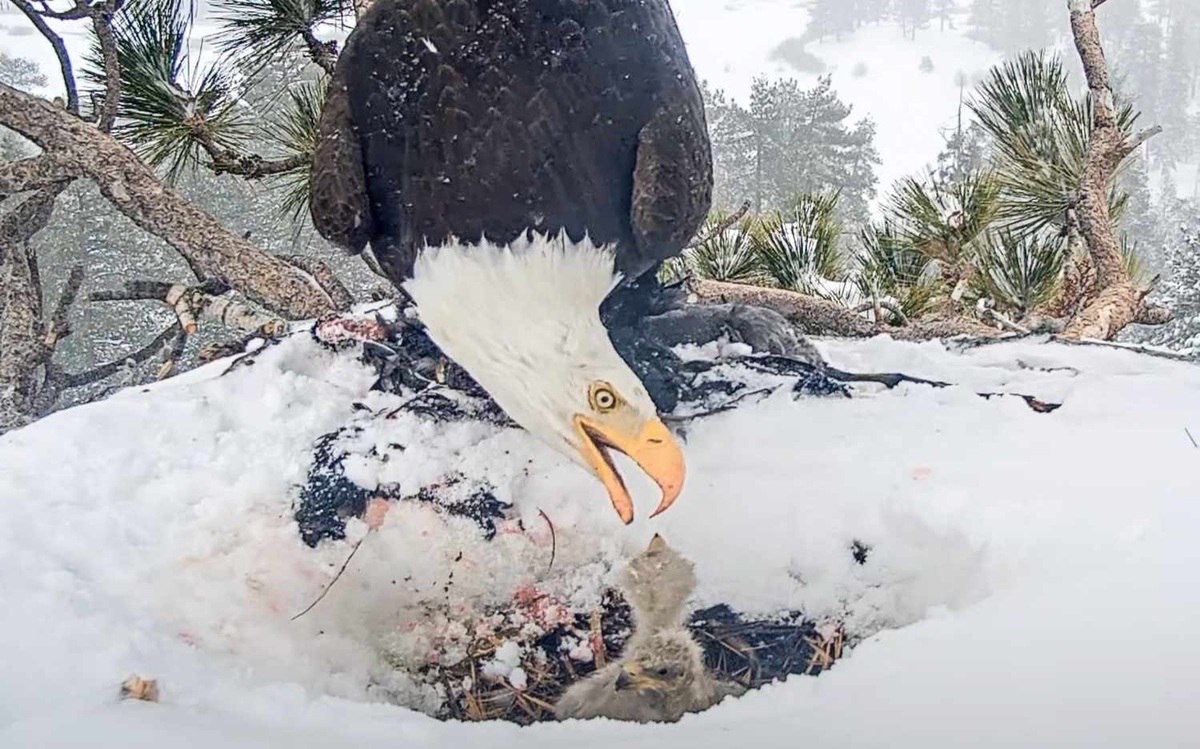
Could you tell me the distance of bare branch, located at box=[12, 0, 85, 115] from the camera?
3.31 ft

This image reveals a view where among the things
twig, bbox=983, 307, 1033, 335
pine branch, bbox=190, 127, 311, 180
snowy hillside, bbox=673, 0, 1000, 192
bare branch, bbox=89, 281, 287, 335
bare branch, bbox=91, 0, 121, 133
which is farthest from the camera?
snowy hillside, bbox=673, 0, 1000, 192

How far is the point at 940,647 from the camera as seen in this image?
1.35 feet

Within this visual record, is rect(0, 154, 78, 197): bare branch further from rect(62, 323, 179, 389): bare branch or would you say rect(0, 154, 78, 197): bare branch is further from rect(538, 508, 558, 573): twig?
rect(538, 508, 558, 573): twig

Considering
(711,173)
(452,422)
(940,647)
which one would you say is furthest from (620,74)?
(940,647)

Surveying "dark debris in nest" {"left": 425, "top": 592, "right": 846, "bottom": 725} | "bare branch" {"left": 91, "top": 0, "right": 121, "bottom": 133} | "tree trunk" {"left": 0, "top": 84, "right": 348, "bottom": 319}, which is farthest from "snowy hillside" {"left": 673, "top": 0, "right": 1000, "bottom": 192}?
"dark debris in nest" {"left": 425, "top": 592, "right": 846, "bottom": 725}

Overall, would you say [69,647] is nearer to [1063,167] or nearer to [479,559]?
[479,559]

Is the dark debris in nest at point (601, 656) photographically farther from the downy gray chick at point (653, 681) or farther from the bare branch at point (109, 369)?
the bare branch at point (109, 369)

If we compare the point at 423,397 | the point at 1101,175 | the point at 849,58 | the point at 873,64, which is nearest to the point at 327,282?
the point at 423,397

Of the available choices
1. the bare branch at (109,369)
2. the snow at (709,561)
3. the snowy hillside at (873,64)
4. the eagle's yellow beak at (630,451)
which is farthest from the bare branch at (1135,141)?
the bare branch at (109,369)

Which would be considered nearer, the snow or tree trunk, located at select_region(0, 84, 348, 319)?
the snow

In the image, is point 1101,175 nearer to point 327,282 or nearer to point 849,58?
point 327,282

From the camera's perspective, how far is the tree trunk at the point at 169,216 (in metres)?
0.92

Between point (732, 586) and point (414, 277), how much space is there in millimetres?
268

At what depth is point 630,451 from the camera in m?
0.46
